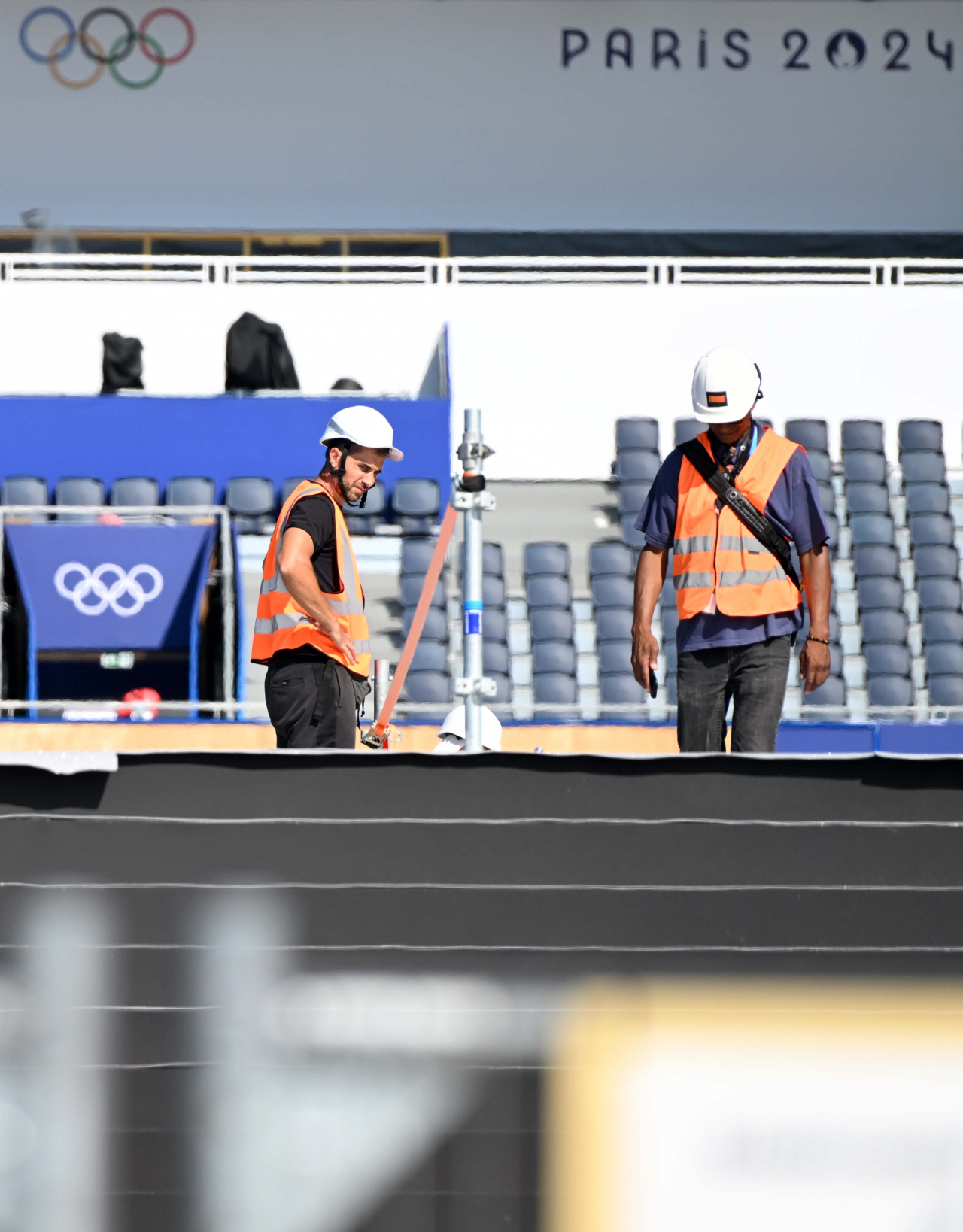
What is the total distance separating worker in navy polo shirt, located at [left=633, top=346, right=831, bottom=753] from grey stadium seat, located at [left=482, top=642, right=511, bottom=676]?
5.72m

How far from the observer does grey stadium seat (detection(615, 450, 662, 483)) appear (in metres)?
11.2

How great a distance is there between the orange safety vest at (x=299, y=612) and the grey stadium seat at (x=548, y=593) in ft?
20.2

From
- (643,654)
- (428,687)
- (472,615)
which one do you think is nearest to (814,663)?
(643,654)

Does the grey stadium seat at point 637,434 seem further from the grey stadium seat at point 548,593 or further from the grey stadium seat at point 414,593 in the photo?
the grey stadium seat at point 414,593

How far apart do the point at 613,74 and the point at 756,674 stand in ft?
44.8

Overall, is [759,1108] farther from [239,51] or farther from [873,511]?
[239,51]

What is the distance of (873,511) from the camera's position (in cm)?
1088

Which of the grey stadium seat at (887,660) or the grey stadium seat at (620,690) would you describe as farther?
the grey stadium seat at (887,660)

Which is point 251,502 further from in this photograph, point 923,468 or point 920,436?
point 920,436

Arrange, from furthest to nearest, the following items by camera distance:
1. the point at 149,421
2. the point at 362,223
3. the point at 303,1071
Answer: the point at 362,223, the point at 149,421, the point at 303,1071

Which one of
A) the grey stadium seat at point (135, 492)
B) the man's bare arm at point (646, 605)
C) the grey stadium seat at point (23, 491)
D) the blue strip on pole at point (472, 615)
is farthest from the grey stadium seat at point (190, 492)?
the man's bare arm at point (646, 605)

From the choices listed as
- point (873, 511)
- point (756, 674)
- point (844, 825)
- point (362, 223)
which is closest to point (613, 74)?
point (362, 223)

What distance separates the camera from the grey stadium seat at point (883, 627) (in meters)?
10.1

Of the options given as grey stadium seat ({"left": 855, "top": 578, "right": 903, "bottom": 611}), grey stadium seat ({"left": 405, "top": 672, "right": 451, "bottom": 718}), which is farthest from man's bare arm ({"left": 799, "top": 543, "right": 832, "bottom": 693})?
grey stadium seat ({"left": 855, "top": 578, "right": 903, "bottom": 611})
